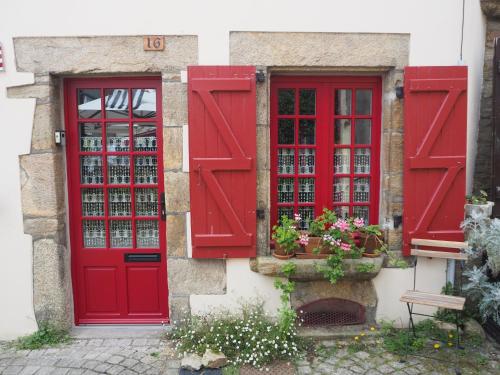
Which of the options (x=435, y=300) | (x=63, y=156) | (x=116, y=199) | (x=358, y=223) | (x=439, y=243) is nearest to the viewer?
(x=435, y=300)

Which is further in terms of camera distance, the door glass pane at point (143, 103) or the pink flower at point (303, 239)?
the door glass pane at point (143, 103)

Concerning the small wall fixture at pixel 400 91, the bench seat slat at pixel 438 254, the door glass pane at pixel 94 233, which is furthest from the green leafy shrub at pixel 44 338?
the small wall fixture at pixel 400 91

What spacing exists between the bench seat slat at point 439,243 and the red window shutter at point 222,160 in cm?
146

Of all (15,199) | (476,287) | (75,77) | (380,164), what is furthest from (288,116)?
(15,199)

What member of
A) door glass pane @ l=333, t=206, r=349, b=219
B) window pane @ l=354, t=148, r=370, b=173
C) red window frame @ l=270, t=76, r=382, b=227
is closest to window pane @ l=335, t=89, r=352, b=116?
red window frame @ l=270, t=76, r=382, b=227

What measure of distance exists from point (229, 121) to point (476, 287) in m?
2.65

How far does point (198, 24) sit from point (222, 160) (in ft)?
3.98

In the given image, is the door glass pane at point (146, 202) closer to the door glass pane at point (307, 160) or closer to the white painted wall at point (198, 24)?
the white painted wall at point (198, 24)

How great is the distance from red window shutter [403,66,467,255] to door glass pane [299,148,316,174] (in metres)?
0.84

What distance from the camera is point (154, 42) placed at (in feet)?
12.0

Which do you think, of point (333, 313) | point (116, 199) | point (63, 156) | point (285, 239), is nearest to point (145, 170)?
point (116, 199)

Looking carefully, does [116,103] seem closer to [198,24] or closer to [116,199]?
[116,199]

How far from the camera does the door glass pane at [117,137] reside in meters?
3.95

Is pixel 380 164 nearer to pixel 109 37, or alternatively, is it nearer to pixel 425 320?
pixel 425 320
